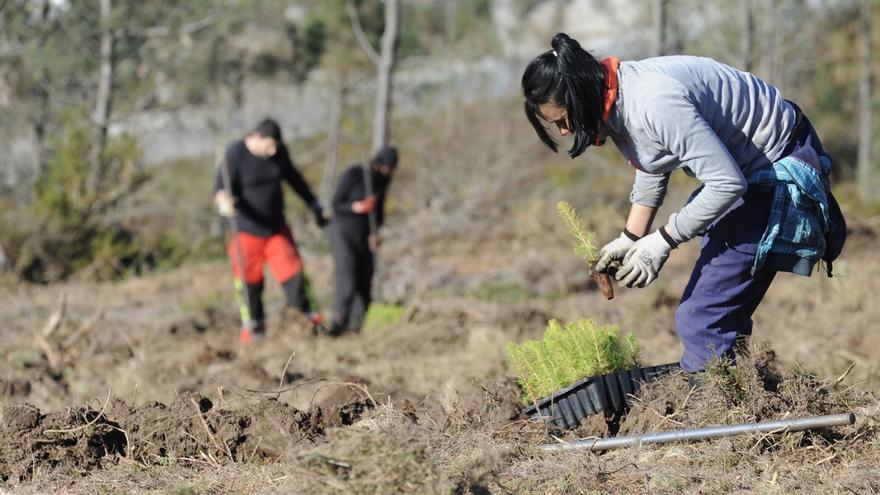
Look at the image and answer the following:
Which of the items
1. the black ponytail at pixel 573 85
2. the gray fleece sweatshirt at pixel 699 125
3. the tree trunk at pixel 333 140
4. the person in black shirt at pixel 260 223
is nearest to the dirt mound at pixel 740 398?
the gray fleece sweatshirt at pixel 699 125

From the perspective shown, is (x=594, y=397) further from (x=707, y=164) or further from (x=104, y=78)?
(x=104, y=78)

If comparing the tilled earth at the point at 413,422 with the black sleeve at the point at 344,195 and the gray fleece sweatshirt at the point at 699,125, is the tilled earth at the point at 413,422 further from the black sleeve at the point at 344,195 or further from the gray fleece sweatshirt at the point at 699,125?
the black sleeve at the point at 344,195

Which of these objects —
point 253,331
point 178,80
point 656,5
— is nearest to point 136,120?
point 178,80

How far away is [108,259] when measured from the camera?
16.6 m

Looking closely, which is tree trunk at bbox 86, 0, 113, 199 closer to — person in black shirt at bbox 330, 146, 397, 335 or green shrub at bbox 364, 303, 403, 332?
person in black shirt at bbox 330, 146, 397, 335

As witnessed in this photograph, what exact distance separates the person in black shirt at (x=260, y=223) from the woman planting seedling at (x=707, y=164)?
18.2 ft

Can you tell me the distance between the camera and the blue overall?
3984 mm

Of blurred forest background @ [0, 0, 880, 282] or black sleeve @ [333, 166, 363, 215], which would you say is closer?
black sleeve @ [333, 166, 363, 215]

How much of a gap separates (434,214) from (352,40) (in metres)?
10.6

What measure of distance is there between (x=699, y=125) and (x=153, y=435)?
2.46 meters

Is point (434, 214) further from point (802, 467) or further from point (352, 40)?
point (802, 467)

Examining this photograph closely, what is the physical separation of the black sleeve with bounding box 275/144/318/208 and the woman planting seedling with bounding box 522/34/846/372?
5748mm

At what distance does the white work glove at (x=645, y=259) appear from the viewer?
3906 mm

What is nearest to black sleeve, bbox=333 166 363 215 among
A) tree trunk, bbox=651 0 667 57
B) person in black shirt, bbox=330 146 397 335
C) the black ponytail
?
person in black shirt, bbox=330 146 397 335
